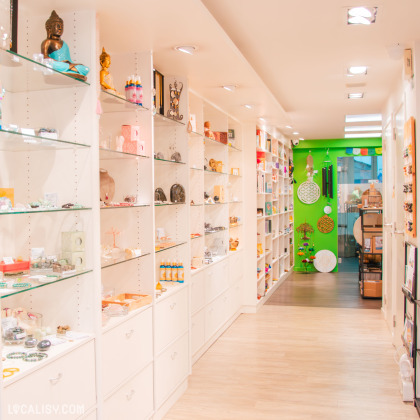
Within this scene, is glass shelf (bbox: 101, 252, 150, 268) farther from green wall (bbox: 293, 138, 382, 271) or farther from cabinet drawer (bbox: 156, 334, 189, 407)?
green wall (bbox: 293, 138, 382, 271)

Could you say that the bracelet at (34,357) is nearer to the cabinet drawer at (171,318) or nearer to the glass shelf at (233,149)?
the cabinet drawer at (171,318)

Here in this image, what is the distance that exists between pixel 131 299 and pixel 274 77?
2.74 metres

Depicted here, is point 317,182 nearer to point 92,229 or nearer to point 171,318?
point 171,318

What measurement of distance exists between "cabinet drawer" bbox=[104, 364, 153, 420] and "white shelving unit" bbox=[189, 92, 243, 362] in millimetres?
1268

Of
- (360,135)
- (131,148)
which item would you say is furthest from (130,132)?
(360,135)

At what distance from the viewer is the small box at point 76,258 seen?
2.42 metres

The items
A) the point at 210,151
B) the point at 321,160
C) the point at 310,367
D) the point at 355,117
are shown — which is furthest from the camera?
the point at 321,160

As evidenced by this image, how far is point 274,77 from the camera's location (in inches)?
187

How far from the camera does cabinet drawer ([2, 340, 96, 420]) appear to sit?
1.88m

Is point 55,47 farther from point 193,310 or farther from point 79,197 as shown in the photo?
point 193,310

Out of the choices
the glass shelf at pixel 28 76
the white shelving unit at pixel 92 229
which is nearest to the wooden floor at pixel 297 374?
the white shelving unit at pixel 92 229

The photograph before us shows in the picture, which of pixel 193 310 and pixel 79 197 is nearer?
pixel 79 197

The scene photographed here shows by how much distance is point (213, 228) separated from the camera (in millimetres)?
5227

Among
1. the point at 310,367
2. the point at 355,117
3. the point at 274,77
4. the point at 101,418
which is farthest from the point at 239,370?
the point at 355,117
